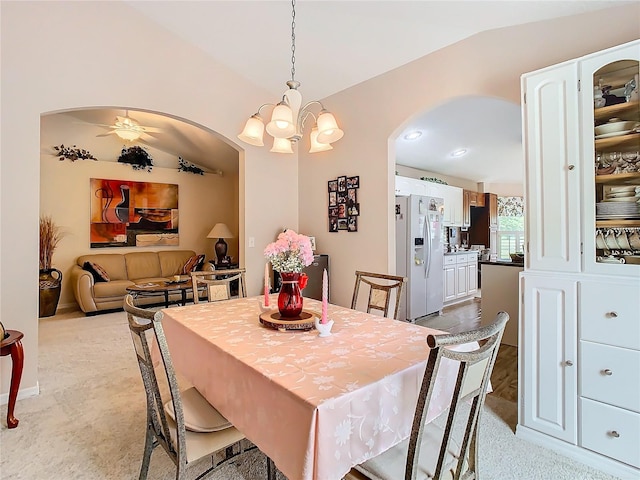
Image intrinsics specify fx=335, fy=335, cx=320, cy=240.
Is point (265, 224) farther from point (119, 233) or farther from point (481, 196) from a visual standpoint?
point (481, 196)

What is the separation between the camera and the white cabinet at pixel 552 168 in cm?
191

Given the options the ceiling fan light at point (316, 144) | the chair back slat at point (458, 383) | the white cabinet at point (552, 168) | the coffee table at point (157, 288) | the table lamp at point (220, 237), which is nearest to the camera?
the chair back slat at point (458, 383)

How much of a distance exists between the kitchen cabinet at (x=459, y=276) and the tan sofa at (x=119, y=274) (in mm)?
4330

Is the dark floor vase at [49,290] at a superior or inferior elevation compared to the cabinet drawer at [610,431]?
superior

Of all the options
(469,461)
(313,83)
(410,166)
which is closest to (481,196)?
(410,166)

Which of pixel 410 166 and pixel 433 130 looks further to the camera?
pixel 410 166

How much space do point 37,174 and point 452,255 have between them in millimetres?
5636

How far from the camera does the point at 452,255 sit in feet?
19.2

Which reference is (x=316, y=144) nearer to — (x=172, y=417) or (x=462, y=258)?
(x=172, y=417)

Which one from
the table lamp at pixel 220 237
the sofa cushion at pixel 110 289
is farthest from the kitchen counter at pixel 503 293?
the sofa cushion at pixel 110 289

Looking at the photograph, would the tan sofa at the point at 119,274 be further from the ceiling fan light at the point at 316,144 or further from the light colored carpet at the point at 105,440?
the ceiling fan light at the point at 316,144

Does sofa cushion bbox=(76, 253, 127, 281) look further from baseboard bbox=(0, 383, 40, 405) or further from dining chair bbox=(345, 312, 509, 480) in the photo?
dining chair bbox=(345, 312, 509, 480)

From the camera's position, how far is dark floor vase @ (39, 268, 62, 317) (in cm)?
495

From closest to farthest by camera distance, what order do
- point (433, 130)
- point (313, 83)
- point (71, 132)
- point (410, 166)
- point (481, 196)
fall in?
1. point (313, 83)
2. point (433, 130)
3. point (71, 132)
4. point (410, 166)
5. point (481, 196)
